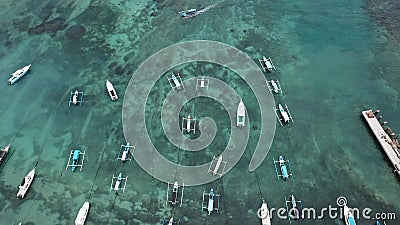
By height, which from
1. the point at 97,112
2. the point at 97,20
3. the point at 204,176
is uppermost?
the point at 97,20

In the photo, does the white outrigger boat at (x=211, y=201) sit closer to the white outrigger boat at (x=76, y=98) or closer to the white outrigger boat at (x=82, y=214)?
the white outrigger boat at (x=82, y=214)

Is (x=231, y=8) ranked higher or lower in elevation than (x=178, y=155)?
higher

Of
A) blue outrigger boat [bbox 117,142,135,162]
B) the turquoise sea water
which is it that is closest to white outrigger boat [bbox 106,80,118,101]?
the turquoise sea water

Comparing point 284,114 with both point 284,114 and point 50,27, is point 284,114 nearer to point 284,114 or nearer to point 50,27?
point 284,114

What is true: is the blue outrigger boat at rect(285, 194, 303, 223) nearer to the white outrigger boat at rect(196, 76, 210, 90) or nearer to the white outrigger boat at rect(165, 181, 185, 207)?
the white outrigger boat at rect(165, 181, 185, 207)

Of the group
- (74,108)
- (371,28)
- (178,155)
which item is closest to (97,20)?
(74,108)

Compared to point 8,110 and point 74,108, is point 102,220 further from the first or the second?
point 8,110

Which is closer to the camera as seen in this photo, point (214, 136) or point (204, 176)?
point (204, 176)
